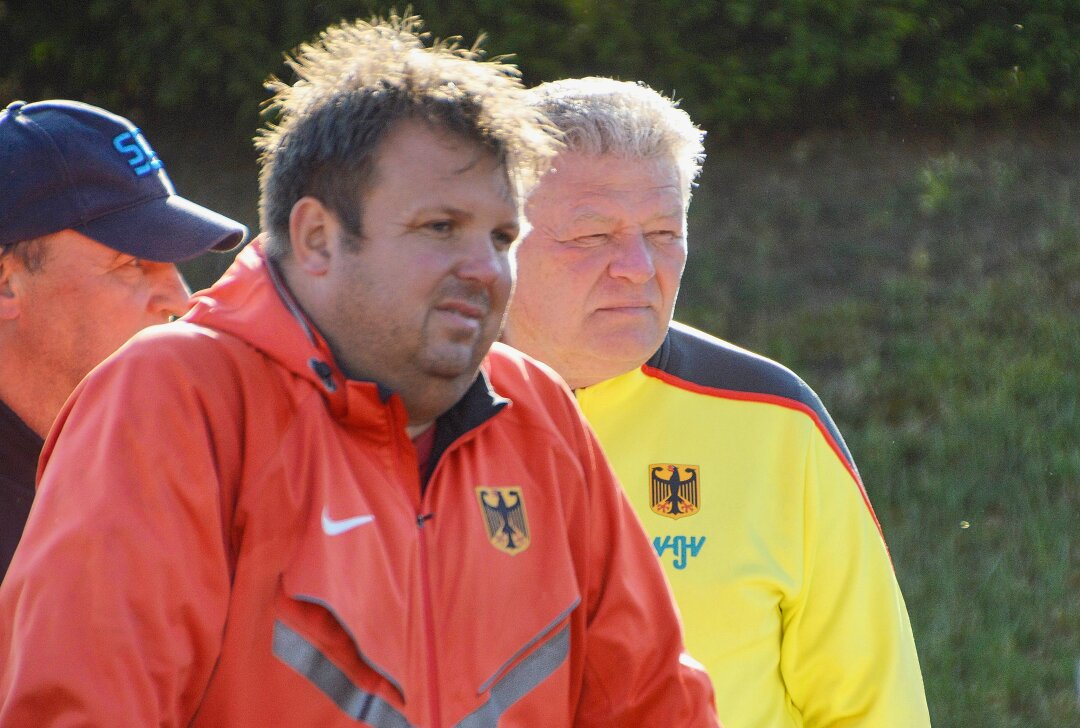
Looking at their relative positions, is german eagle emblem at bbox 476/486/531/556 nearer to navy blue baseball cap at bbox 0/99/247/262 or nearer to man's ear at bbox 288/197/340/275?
man's ear at bbox 288/197/340/275

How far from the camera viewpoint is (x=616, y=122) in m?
3.10

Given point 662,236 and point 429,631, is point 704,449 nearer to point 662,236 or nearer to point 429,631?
point 662,236

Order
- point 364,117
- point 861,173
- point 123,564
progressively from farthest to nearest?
1. point 861,173
2. point 364,117
3. point 123,564

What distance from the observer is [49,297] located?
2787 mm

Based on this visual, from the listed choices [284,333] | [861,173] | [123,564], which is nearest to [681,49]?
[861,173]

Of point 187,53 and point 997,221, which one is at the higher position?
point 997,221

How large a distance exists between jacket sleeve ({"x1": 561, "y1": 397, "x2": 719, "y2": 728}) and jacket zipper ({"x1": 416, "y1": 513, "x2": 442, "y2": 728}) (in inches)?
12.1

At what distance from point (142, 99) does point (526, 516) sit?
306 inches

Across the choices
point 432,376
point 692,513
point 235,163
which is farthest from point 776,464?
point 235,163

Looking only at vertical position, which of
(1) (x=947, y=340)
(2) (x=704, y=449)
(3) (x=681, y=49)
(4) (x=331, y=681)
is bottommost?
(4) (x=331, y=681)

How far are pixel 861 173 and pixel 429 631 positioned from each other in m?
7.39

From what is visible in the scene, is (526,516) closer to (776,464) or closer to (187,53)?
(776,464)

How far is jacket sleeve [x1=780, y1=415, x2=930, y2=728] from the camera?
300 centimetres

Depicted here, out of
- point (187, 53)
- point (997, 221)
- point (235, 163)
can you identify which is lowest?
point (235, 163)
